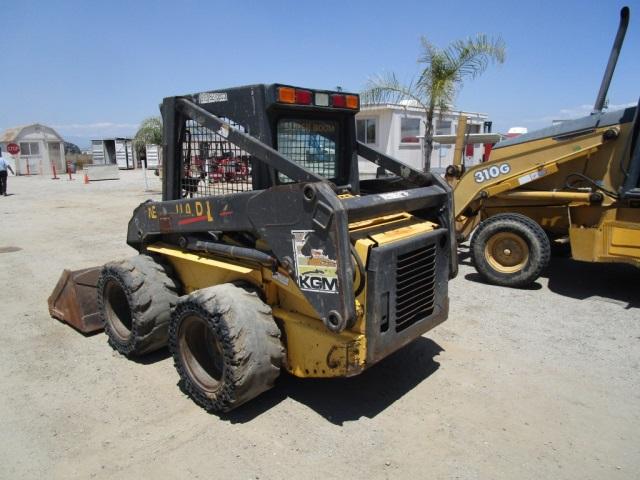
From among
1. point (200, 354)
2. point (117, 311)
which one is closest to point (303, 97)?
point (200, 354)

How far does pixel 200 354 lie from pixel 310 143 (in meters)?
1.95

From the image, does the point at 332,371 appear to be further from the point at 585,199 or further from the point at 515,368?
the point at 585,199

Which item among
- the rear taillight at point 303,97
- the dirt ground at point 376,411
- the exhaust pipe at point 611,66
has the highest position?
the exhaust pipe at point 611,66

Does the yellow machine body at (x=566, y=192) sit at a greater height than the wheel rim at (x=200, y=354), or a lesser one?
greater

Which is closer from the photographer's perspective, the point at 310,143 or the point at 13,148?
the point at 310,143

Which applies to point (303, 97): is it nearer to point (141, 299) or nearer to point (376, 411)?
point (141, 299)

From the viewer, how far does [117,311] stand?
490cm

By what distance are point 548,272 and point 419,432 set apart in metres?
5.05

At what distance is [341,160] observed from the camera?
14.5 feet

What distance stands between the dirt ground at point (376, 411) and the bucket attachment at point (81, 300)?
0.13m

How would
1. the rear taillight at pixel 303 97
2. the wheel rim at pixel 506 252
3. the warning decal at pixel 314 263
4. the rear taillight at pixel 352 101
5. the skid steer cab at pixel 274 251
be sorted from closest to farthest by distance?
the warning decal at pixel 314 263, the skid steer cab at pixel 274 251, the rear taillight at pixel 303 97, the rear taillight at pixel 352 101, the wheel rim at pixel 506 252

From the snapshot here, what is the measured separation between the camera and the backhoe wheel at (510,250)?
645cm

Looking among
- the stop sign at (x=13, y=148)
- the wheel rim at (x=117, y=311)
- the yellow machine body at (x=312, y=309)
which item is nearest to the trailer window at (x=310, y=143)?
the yellow machine body at (x=312, y=309)

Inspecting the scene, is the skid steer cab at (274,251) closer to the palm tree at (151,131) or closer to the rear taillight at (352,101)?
the rear taillight at (352,101)
